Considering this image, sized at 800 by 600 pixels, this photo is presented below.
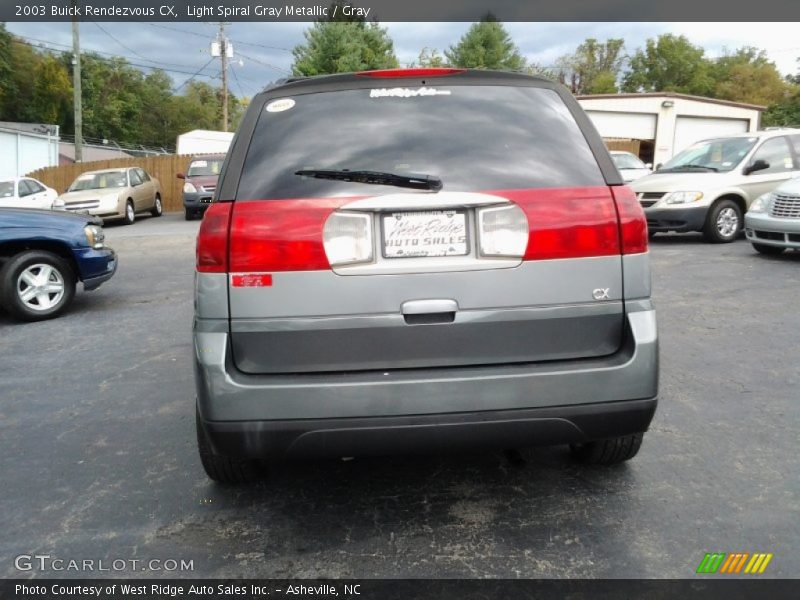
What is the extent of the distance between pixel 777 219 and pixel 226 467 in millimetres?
8403

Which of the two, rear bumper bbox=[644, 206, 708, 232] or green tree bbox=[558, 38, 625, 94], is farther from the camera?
green tree bbox=[558, 38, 625, 94]

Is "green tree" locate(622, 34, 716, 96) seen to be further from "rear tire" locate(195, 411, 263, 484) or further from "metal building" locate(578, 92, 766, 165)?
"rear tire" locate(195, 411, 263, 484)

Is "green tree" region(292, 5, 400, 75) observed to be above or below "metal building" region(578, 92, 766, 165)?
above

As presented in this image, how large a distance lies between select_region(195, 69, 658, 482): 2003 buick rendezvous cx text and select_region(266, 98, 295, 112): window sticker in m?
Result: 0.29

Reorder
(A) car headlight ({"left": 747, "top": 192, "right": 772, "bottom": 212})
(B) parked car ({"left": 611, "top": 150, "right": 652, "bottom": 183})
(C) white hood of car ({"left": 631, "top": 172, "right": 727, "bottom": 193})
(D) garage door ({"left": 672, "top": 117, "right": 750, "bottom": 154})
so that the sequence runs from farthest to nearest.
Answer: (D) garage door ({"left": 672, "top": 117, "right": 750, "bottom": 154}) < (B) parked car ({"left": 611, "top": 150, "right": 652, "bottom": 183}) < (C) white hood of car ({"left": 631, "top": 172, "right": 727, "bottom": 193}) < (A) car headlight ({"left": 747, "top": 192, "right": 772, "bottom": 212})

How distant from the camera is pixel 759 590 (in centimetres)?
238

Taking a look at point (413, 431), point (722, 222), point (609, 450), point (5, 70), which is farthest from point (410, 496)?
point (5, 70)

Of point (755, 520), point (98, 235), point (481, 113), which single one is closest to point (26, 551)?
point (481, 113)

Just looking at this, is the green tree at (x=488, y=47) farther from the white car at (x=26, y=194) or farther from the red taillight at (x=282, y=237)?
the red taillight at (x=282, y=237)

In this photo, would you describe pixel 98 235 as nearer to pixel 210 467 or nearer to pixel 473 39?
pixel 210 467

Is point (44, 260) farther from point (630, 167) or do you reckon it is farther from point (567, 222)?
point (630, 167)

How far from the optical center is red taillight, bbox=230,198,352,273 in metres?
2.46

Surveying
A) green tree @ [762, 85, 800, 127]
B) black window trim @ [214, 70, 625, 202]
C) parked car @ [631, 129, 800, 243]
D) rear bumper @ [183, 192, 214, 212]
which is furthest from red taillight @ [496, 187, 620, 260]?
green tree @ [762, 85, 800, 127]

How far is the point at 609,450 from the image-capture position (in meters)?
3.19
